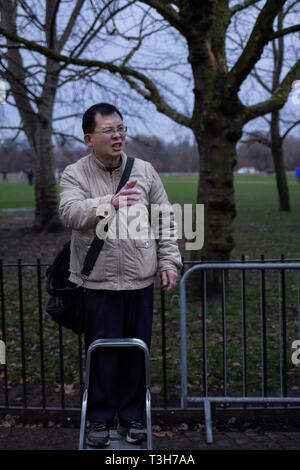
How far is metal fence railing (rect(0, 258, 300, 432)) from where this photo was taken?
4.19 meters

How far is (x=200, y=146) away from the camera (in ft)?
24.4

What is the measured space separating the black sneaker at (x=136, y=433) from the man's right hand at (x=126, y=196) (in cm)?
144

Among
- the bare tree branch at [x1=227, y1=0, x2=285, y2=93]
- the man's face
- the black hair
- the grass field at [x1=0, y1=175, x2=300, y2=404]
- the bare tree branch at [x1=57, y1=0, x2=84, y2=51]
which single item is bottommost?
the grass field at [x1=0, y1=175, x2=300, y2=404]

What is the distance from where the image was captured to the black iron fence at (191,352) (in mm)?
4344

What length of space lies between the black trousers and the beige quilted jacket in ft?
0.36

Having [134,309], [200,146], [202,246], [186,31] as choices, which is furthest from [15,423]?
[186,31]

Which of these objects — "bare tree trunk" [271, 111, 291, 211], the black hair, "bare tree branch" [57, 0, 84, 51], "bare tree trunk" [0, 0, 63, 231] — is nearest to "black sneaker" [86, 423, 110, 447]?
the black hair

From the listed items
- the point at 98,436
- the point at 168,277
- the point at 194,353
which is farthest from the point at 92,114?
the point at 194,353

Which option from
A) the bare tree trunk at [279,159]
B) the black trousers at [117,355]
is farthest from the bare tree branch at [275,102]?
the bare tree trunk at [279,159]

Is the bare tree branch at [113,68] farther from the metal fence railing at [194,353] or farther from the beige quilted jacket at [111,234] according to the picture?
the beige quilted jacket at [111,234]

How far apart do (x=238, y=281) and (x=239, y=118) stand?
3.11 metres

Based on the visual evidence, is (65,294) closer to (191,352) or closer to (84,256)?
(84,256)

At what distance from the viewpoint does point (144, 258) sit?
3.24 metres

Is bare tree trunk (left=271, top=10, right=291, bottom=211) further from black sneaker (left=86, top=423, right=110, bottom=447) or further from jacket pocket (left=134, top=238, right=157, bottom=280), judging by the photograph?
black sneaker (left=86, top=423, right=110, bottom=447)
